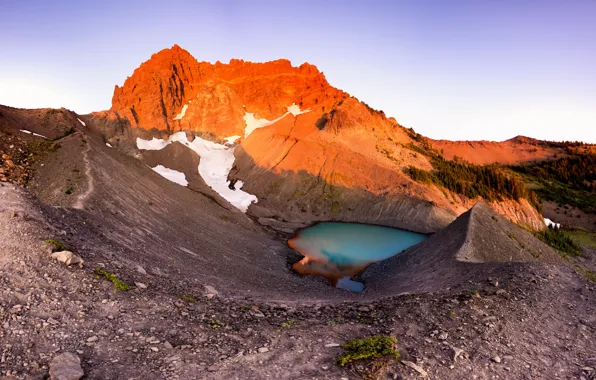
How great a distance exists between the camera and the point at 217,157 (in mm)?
87812

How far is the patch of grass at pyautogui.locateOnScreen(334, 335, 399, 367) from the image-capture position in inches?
322

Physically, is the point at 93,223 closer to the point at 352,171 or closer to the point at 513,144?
the point at 352,171

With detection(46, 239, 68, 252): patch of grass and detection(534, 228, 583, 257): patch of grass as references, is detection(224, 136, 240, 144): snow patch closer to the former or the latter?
detection(534, 228, 583, 257): patch of grass

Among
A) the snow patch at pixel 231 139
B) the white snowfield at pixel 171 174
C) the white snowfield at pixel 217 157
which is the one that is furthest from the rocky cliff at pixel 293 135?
the white snowfield at pixel 171 174

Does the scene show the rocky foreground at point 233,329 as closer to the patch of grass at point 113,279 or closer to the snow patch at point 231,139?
the patch of grass at point 113,279

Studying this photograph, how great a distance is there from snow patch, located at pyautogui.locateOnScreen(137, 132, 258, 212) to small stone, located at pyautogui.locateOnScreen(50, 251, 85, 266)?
56.8 meters

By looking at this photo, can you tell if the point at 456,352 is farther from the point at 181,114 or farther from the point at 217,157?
the point at 181,114

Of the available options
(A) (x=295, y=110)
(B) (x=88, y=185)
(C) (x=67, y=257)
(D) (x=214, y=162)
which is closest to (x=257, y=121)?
(A) (x=295, y=110)

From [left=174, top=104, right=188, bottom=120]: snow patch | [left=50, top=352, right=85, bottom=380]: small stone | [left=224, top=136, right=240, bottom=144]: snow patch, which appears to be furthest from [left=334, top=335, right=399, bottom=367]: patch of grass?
[left=174, top=104, right=188, bottom=120]: snow patch

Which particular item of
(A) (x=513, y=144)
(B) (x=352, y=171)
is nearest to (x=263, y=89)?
(B) (x=352, y=171)

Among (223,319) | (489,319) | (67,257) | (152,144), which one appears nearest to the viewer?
(67,257)

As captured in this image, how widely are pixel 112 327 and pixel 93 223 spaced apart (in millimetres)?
11334

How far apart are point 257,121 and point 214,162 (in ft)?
68.3

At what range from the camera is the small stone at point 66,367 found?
6797 millimetres
